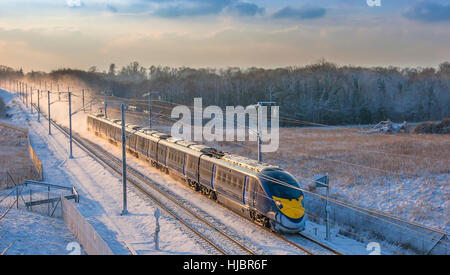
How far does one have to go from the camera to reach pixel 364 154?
38781 mm

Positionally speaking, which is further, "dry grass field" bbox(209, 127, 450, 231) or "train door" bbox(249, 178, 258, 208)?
"dry grass field" bbox(209, 127, 450, 231)

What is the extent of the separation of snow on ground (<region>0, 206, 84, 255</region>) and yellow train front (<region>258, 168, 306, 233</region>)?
29.1 ft

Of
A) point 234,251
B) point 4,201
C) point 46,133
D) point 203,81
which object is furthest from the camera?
point 203,81

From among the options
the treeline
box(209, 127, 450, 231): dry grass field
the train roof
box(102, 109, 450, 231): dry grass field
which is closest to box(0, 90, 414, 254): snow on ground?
the train roof

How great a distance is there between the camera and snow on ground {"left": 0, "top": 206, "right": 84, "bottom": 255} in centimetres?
1806

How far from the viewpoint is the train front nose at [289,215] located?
59.3ft

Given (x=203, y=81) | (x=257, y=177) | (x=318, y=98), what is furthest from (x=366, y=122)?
(x=257, y=177)

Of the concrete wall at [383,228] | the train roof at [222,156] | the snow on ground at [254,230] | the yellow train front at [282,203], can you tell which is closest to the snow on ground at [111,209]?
the snow on ground at [254,230]

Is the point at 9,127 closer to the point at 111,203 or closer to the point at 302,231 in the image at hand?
the point at 111,203

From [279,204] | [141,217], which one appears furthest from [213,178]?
[279,204]

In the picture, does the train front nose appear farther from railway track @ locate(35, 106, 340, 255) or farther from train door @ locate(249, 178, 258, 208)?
train door @ locate(249, 178, 258, 208)

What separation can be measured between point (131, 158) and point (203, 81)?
2960 inches

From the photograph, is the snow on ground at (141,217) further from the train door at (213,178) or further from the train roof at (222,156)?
the train roof at (222,156)

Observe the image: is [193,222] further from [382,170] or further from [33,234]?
[382,170]
